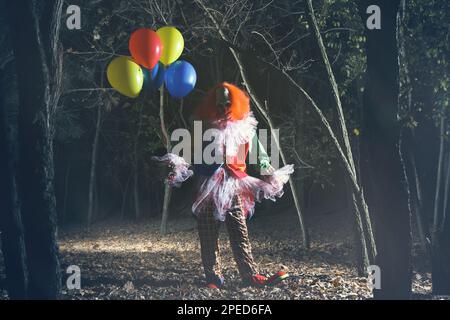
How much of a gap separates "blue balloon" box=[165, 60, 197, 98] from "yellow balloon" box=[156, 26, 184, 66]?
0.11 metres

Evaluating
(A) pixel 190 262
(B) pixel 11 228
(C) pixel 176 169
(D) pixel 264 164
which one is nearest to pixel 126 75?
(C) pixel 176 169

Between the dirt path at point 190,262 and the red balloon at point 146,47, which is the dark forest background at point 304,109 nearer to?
the dirt path at point 190,262

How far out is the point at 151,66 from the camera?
745 centimetres

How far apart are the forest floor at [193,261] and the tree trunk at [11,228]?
59 cm

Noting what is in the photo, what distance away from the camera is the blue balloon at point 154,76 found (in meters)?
7.64

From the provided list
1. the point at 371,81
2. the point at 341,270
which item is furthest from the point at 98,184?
the point at 371,81

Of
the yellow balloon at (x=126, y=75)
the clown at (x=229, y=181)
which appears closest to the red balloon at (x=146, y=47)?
the yellow balloon at (x=126, y=75)

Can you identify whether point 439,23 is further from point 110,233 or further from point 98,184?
point 98,184

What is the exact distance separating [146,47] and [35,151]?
6.83ft

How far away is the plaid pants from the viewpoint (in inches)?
263

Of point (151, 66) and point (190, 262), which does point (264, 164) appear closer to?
point (151, 66)

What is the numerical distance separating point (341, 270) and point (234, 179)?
3192 mm

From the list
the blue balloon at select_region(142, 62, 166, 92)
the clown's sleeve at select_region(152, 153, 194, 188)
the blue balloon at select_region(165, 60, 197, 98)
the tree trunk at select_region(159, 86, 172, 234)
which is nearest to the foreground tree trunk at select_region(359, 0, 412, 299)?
the clown's sleeve at select_region(152, 153, 194, 188)

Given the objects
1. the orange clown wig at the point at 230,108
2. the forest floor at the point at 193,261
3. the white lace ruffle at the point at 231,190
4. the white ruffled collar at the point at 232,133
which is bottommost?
the forest floor at the point at 193,261
